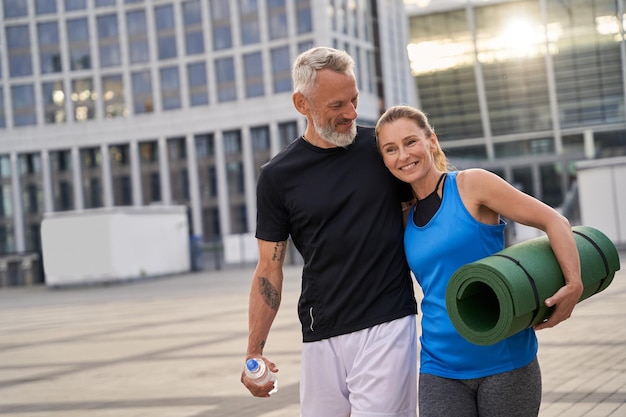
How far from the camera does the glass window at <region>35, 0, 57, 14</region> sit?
71.8 metres

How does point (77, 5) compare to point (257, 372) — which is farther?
point (77, 5)

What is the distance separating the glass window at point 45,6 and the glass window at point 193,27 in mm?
9342

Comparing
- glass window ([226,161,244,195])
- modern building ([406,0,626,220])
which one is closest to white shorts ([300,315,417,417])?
modern building ([406,0,626,220])

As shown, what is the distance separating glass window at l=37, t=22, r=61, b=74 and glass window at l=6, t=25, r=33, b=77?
0.85 metres

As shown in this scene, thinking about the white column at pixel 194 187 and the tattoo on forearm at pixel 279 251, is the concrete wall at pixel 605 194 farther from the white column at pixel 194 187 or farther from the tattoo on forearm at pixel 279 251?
the white column at pixel 194 187

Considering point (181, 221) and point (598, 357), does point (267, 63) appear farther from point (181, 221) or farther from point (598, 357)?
point (598, 357)

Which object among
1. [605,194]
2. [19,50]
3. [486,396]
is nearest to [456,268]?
[486,396]

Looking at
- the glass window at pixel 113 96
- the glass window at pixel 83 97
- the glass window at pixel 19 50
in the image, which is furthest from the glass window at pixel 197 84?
Result: the glass window at pixel 19 50

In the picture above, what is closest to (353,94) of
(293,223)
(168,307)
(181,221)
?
(293,223)

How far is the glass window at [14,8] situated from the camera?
71.8m

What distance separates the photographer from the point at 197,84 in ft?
228

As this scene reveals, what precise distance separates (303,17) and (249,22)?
436 centimetres

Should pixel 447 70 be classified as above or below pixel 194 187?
above

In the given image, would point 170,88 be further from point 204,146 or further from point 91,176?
point 91,176
